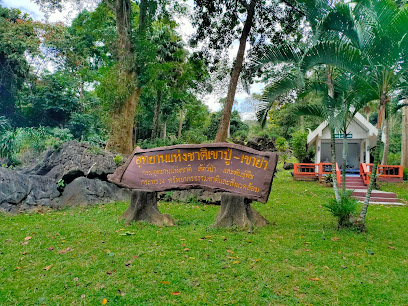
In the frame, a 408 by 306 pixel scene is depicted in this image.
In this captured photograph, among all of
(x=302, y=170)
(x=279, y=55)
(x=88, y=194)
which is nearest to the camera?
(x=279, y=55)

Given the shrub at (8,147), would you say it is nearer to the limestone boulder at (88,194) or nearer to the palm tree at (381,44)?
→ the limestone boulder at (88,194)

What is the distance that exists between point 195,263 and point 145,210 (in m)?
2.59

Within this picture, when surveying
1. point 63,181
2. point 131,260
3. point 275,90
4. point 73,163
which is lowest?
point 131,260

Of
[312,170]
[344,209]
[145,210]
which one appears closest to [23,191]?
[145,210]

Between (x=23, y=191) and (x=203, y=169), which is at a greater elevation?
(x=203, y=169)

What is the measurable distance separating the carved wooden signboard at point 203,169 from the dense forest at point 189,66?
1652 millimetres

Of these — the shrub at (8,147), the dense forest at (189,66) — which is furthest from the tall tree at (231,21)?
the shrub at (8,147)

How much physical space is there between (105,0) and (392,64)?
1303 centimetres

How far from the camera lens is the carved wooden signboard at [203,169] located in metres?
5.98

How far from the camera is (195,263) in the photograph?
13.7 ft

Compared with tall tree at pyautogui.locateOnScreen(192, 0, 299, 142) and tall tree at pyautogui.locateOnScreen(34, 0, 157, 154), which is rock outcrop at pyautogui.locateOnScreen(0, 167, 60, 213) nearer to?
tall tree at pyautogui.locateOnScreen(34, 0, 157, 154)

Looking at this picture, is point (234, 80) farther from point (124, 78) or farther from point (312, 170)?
point (312, 170)

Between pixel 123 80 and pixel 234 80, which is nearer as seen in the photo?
pixel 234 80

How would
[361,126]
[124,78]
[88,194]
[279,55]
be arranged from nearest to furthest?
[279,55] → [88,194] → [124,78] → [361,126]
